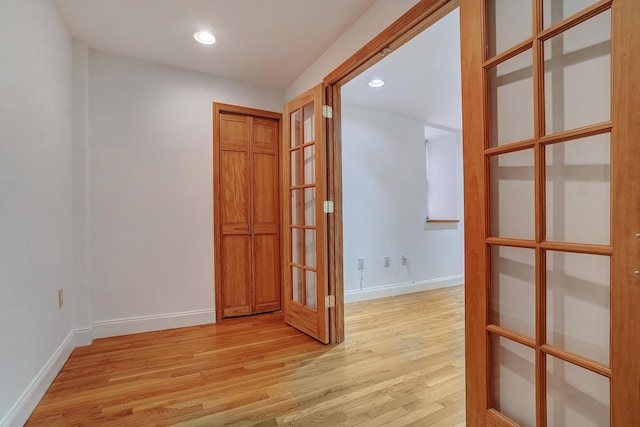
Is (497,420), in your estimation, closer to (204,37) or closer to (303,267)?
(303,267)

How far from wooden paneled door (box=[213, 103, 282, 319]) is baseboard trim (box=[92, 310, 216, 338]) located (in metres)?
0.18

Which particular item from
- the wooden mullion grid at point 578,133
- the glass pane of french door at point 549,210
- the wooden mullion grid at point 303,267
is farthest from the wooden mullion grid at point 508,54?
the wooden mullion grid at point 303,267

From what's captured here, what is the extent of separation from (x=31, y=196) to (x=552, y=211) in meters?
2.50

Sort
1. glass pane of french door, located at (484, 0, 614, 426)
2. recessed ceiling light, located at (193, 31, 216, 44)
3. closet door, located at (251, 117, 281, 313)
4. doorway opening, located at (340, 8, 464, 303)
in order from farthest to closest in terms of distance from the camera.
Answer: doorway opening, located at (340, 8, 464, 303)
closet door, located at (251, 117, 281, 313)
recessed ceiling light, located at (193, 31, 216, 44)
glass pane of french door, located at (484, 0, 614, 426)

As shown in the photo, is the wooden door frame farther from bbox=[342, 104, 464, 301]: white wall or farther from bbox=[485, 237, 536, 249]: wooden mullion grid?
bbox=[342, 104, 464, 301]: white wall

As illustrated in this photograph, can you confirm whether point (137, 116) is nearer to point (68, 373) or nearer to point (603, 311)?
point (68, 373)

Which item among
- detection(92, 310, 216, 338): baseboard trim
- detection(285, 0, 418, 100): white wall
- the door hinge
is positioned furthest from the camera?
detection(92, 310, 216, 338): baseboard trim

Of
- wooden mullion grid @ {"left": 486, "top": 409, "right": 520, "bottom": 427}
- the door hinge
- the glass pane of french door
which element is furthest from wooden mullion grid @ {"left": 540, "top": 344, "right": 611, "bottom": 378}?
the door hinge

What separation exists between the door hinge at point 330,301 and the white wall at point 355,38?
1.88 metres

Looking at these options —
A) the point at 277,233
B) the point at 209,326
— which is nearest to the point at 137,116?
the point at 277,233

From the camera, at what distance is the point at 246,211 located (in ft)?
10.4

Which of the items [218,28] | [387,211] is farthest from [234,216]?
[387,211]

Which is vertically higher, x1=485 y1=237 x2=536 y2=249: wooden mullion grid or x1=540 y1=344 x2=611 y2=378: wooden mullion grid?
x1=485 y1=237 x2=536 y2=249: wooden mullion grid

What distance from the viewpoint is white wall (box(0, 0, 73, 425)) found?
1.39m
